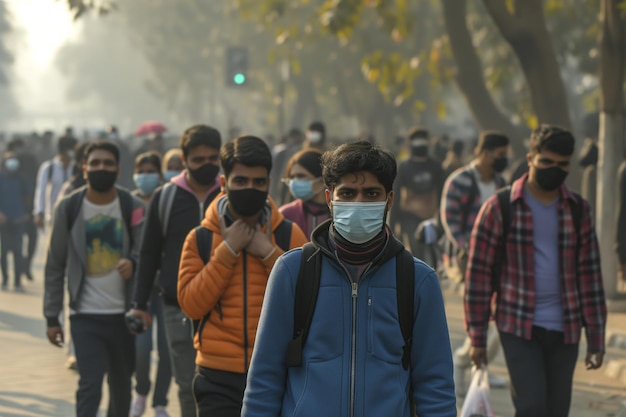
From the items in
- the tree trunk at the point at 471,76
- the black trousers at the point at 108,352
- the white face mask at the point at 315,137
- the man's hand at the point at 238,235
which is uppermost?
the tree trunk at the point at 471,76

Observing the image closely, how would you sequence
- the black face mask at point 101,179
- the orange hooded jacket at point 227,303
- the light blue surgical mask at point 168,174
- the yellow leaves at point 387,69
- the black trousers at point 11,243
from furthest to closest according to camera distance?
the yellow leaves at point 387,69 < the black trousers at point 11,243 < the light blue surgical mask at point 168,174 < the black face mask at point 101,179 < the orange hooded jacket at point 227,303

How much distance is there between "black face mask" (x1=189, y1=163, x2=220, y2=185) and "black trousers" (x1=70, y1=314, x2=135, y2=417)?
1.02 metres

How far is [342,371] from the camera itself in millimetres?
3936

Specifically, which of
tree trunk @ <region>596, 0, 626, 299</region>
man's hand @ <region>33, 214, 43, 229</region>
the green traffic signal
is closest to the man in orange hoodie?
tree trunk @ <region>596, 0, 626, 299</region>

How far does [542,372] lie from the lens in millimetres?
6418

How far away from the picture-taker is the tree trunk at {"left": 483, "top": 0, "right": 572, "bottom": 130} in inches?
603

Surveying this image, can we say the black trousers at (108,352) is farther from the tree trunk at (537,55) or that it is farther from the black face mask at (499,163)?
the tree trunk at (537,55)

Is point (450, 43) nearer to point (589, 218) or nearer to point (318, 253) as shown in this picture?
point (589, 218)

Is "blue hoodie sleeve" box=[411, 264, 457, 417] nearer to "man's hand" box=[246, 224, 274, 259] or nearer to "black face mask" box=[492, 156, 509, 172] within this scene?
"man's hand" box=[246, 224, 274, 259]

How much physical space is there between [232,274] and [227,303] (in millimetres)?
115

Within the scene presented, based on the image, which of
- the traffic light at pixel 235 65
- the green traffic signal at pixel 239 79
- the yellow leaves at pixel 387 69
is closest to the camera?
the yellow leaves at pixel 387 69

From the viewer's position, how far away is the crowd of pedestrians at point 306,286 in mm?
3957

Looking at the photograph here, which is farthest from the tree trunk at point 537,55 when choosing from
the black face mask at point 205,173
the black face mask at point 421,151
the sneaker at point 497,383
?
the black face mask at point 205,173

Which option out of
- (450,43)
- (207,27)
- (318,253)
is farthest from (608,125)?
(207,27)
